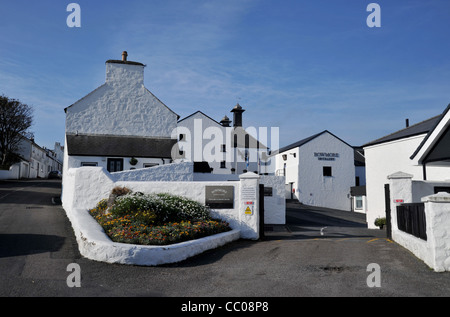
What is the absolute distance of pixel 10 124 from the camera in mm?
49125

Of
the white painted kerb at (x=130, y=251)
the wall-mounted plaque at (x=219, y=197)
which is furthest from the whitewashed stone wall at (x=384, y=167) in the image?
the white painted kerb at (x=130, y=251)

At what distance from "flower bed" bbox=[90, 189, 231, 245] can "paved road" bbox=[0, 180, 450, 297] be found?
88 cm

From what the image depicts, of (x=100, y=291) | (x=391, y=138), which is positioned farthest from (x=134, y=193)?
(x=391, y=138)

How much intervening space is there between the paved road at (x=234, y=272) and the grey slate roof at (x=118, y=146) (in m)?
15.0

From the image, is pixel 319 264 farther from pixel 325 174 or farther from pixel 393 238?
pixel 325 174

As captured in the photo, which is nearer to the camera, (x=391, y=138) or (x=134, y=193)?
(x=134, y=193)

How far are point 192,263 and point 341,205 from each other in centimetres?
3784

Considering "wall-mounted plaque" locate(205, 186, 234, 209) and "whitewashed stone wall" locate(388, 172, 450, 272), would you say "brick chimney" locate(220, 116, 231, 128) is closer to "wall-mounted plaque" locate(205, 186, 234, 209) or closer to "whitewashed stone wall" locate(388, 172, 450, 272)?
"wall-mounted plaque" locate(205, 186, 234, 209)

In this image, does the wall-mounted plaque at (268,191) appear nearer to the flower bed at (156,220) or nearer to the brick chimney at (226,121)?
the flower bed at (156,220)

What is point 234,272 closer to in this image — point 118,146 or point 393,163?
point 393,163

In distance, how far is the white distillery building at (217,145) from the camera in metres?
47.9

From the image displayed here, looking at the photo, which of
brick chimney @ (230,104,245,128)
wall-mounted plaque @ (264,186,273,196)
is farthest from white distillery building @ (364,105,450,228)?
brick chimney @ (230,104,245,128)

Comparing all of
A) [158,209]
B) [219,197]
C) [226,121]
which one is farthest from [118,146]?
[226,121]
